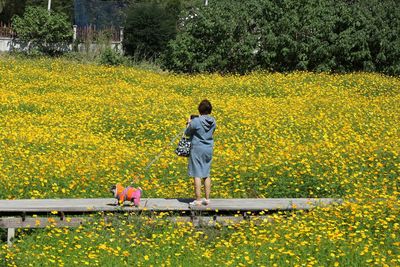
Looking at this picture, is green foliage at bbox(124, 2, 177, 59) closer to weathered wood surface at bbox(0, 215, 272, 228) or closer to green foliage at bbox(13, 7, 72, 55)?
green foliage at bbox(13, 7, 72, 55)

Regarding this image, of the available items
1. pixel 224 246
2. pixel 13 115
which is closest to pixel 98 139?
pixel 13 115

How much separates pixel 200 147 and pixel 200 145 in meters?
0.03

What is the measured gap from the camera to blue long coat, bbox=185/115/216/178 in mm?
10688

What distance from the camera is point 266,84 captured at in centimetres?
2552

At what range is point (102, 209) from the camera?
10375 millimetres

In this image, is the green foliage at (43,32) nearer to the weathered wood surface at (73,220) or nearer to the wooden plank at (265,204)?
the wooden plank at (265,204)

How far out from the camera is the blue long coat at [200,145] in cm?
1069

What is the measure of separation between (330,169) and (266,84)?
40.4ft

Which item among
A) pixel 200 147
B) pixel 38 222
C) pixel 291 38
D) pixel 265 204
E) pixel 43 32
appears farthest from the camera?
pixel 43 32

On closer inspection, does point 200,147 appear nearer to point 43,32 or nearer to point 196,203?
point 196,203

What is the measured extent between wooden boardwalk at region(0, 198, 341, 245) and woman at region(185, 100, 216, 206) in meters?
0.26

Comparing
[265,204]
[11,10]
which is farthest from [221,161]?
[11,10]

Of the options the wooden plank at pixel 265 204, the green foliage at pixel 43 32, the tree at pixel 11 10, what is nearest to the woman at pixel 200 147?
the wooden plank at pixel 265 204

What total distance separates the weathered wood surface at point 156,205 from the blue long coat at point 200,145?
53 centimetres
